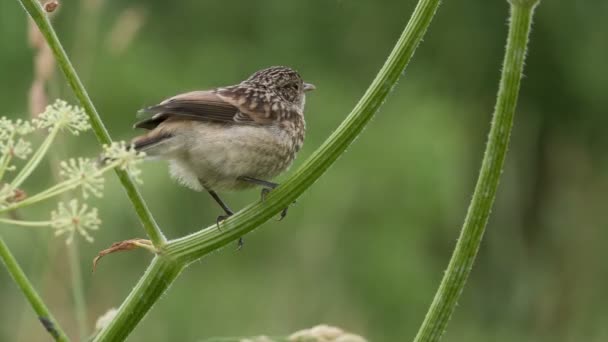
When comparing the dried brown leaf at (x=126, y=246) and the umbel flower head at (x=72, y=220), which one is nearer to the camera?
the umbel flower head at (x=72, y=220)

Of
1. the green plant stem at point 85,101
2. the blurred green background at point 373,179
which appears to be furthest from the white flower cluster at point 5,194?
the blurred green background at point 373,179

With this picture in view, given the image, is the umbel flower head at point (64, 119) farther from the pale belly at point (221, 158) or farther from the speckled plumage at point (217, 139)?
the pale belly at point (221, 158)

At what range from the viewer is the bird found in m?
3.72

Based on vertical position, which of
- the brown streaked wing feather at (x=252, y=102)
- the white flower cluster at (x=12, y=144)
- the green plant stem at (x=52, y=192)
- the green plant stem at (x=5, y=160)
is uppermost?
the brown streaked wing feather at (x=252, y=102)

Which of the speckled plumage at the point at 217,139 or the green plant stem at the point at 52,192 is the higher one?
the speckled plumage at the point at 217,139

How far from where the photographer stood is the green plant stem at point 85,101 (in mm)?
2529

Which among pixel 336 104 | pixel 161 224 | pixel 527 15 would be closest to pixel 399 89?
pixel 336 104

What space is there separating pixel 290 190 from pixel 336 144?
0.54ft

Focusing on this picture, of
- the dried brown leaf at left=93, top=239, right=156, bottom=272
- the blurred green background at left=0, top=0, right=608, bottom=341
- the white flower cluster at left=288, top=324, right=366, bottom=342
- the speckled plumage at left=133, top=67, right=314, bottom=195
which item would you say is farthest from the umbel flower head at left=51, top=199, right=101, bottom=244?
the blurred green background at left=0, top=0, right=608, bottom=341

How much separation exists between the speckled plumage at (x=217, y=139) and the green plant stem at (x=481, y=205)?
52.9 inches

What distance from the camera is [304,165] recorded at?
2648mm

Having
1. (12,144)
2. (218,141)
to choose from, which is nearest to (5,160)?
(12,144)

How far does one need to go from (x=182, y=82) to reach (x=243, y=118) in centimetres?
532

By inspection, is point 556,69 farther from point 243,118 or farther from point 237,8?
point 243,118
